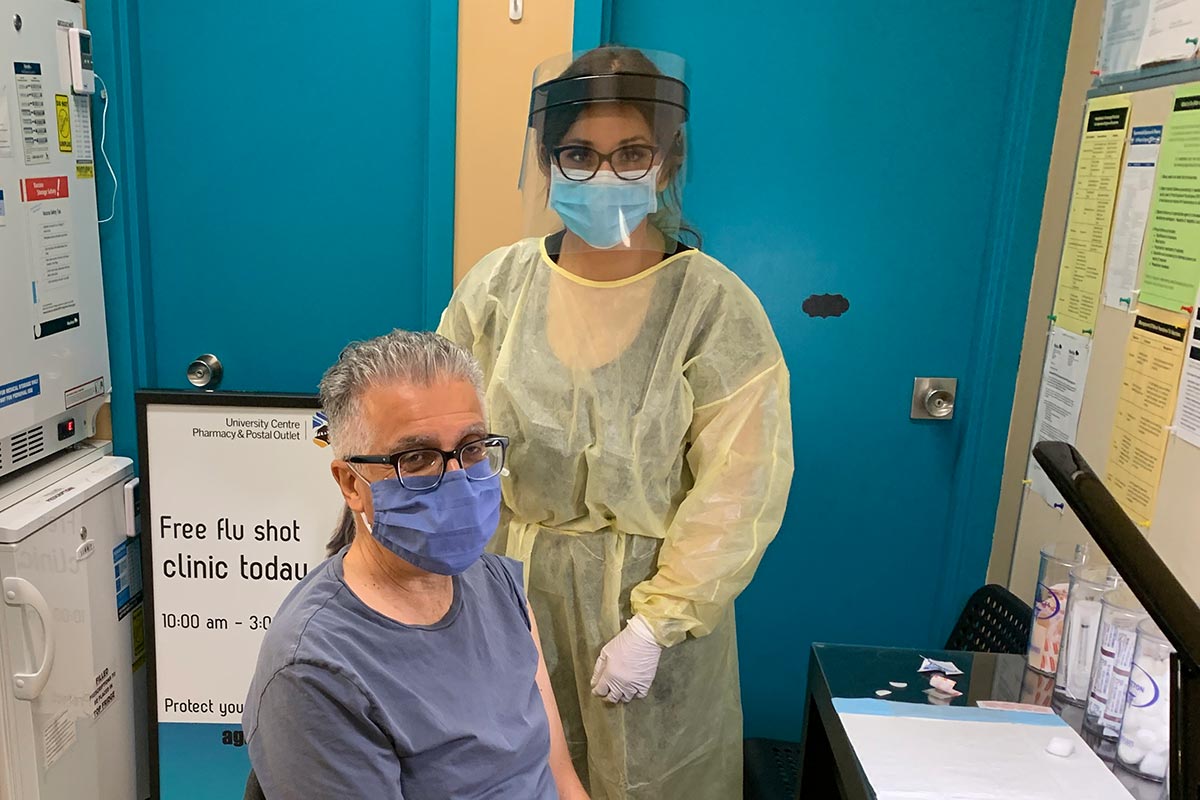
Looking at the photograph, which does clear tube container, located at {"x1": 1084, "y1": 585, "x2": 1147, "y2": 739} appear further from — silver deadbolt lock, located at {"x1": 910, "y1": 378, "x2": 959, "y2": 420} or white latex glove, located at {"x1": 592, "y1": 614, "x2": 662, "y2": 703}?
silver deadbolt lock, located at {"x1": 910, "y1": 378, "x2": 959, "y2": 420}

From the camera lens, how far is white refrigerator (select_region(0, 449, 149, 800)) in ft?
5.76

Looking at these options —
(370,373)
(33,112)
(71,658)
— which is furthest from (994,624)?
(33,112)

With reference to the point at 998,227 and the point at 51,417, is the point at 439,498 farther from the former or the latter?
the point at 998,227

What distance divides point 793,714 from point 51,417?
1790 millimetres

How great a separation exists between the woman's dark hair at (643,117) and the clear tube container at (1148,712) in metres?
0.94

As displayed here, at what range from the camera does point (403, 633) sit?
3.74 ft

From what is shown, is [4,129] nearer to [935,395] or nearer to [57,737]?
[57,737]

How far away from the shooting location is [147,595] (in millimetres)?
2062

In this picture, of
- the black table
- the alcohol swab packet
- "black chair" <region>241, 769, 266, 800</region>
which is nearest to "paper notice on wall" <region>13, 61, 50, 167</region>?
"black chair" <region>241, 769, 266, 800</region>

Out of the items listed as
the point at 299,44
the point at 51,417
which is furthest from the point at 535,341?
the point at 51,417

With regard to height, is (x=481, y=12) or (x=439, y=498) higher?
(x=481, y=12)

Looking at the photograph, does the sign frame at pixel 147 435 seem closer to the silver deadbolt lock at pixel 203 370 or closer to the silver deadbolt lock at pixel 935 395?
the silver deadbolt lock at pixel 203 370

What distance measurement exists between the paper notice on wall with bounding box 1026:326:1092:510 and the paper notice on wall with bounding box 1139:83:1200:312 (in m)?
0.26

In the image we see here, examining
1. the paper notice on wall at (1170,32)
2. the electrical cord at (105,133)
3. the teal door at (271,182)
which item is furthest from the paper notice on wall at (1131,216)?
the electrical cord at (105,133)
